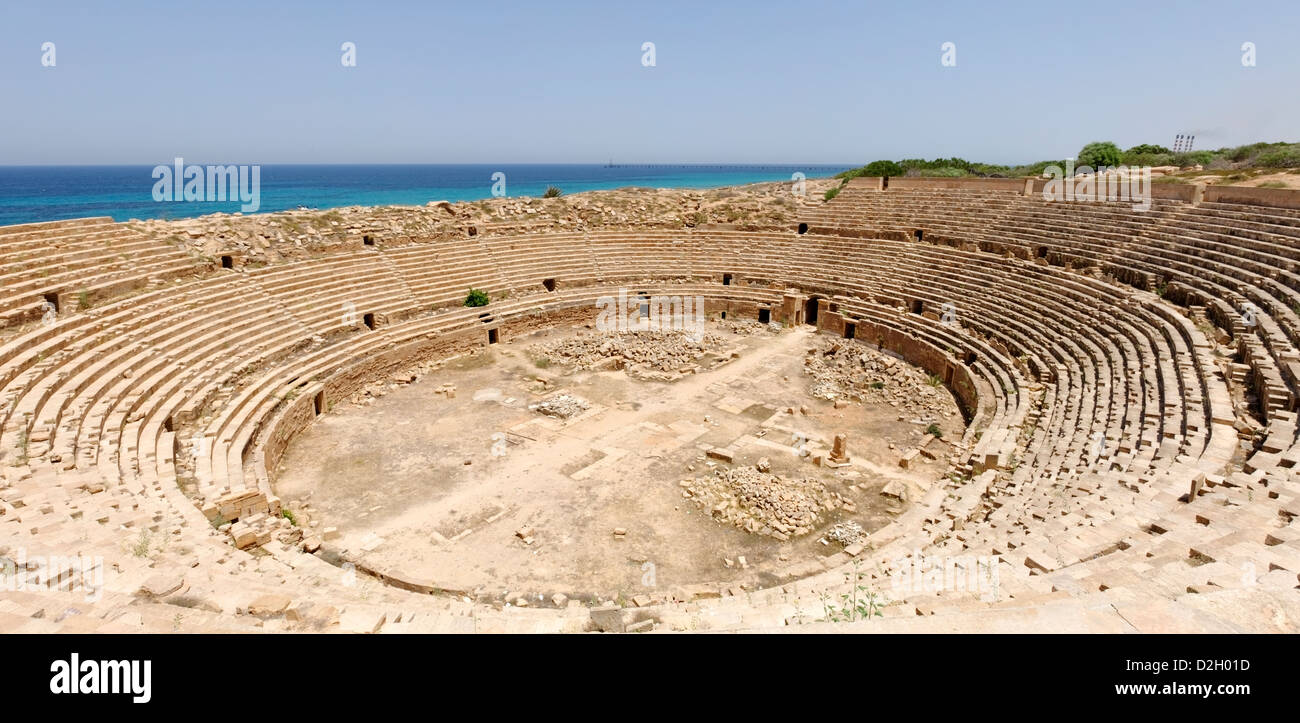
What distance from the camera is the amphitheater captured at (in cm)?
713

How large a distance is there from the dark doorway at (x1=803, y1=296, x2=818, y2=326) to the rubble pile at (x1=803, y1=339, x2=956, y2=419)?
3835mm

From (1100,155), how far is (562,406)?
138 ft

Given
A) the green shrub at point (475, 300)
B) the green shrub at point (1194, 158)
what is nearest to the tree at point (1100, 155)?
the green shrub at point (1194, 158)

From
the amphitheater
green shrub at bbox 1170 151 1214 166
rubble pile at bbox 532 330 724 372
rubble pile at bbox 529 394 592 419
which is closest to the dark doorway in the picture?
the amphitheater

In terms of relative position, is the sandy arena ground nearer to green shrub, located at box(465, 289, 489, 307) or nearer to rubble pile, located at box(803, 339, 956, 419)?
rubble pile, located at box(803, 339, 956, 419)

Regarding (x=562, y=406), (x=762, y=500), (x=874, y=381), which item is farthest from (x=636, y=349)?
(x=762, y=500)

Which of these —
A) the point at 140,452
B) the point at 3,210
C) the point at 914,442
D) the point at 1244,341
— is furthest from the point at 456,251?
the point at 3,210

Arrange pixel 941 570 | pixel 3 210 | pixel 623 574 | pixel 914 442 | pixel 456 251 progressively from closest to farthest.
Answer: pixel 941 570, pixel 623 574, pixel 914 442, pixel 456 251, pixel 3 210

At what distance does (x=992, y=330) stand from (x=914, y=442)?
6.89m

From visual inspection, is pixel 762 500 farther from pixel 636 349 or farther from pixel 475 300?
pixel 475 300

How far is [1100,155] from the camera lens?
41656 mm

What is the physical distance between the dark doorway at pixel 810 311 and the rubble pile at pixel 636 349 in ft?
14.6
